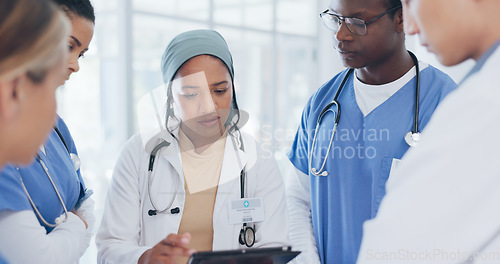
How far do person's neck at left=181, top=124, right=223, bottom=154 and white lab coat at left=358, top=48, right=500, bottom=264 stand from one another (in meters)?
0.88

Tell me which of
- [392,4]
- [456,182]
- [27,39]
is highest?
[392,4]

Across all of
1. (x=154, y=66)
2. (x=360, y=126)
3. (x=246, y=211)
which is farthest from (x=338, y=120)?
(x=154, y=66)

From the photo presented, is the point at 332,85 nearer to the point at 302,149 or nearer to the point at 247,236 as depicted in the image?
the point at 302,149

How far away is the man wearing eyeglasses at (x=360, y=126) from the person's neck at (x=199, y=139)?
33 cm

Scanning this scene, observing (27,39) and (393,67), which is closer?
(27,39)

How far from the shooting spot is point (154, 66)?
12.6 ft

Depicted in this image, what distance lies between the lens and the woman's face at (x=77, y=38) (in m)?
1.16

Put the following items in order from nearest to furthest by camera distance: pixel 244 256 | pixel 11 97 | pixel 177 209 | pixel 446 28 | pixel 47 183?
pixel 11 97 < pixel 446 28 < pixel 244 256 < pixel 47 183 < pixel 177 209

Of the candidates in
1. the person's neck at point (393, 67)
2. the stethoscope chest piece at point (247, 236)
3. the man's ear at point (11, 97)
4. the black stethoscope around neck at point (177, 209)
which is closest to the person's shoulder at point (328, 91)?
the person's neck at point (393, 67)

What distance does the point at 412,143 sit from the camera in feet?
4.09

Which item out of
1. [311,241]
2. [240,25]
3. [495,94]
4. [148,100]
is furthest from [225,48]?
[240,25]

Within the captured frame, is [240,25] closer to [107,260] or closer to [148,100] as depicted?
[148,100]

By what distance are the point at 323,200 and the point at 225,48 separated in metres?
0.60

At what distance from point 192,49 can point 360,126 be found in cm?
60
